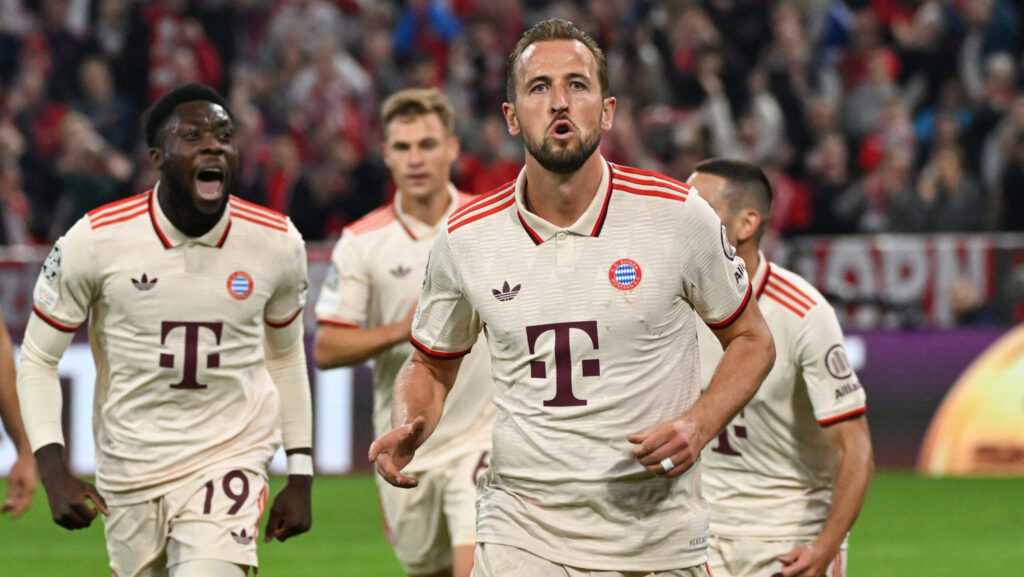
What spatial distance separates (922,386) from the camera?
41.6 feet

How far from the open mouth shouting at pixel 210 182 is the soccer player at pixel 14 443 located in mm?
937

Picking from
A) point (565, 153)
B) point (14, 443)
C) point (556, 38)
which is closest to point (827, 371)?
point (565, 153)

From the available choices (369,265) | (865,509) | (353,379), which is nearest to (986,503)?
(865,509)

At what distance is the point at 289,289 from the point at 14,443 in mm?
1200

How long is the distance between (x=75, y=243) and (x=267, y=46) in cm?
1202

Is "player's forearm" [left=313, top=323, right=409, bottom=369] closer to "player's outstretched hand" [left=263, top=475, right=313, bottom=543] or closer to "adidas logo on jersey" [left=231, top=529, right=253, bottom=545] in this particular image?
"player's outstretched hand" [left=263, top=475, right=313, bottom=543]

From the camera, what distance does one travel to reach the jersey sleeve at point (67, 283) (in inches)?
215

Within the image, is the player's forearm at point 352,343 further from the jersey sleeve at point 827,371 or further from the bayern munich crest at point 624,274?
the bayern munich crest at point 624,274

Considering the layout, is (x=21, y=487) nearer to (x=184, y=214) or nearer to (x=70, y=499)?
(x=70, y=499)

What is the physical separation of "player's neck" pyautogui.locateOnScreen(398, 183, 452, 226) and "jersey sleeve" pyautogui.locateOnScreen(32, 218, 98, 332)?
2160 mm

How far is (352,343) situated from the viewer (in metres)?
6.97

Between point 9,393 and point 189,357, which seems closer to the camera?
point 189,357

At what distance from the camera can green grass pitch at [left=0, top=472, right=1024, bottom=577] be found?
958 centimetres

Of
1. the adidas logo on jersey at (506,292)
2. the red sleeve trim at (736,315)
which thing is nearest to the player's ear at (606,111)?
the adidas logo on jersey at (506,292)
